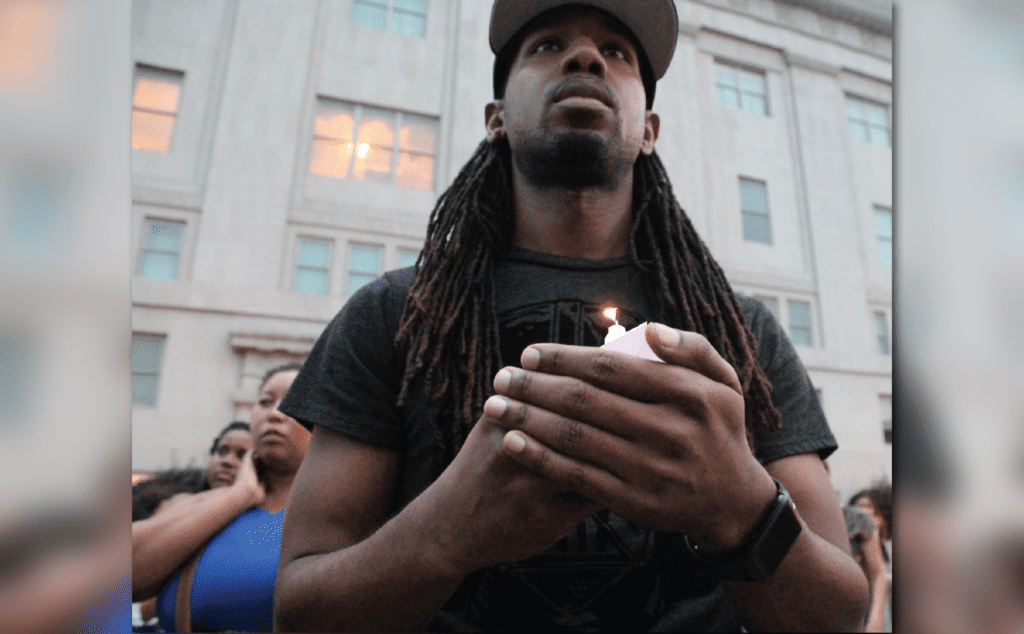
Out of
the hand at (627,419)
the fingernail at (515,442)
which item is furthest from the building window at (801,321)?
the fingernail at (515,442)

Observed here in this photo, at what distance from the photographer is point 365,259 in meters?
4.41

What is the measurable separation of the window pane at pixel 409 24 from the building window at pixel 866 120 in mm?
3246

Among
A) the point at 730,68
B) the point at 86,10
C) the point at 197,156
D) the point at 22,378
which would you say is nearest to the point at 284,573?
the point at 22,378

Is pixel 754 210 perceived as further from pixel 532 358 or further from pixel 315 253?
pixel 532 358

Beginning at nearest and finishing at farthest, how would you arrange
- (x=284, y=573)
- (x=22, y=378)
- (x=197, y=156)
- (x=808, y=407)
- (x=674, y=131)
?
(x=22, y=378) < (x=284, y=573) < (x=808, y=407) < (x=197, y=156) < (x=674, y=131)

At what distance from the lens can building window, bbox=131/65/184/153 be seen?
3.74m

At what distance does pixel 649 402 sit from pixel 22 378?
0.54 metres

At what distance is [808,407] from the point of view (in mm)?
1030

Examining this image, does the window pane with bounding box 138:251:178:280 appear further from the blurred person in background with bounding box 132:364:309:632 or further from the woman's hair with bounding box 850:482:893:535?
the woman's hair with bounding box 850:482:893:535

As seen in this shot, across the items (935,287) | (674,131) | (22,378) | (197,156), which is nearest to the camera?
(22,378)

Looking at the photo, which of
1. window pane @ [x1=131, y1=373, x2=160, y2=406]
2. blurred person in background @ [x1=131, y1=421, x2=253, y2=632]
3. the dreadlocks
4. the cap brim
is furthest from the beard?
window pane @ [x1=131, y1=373, x2=160, y2=406]

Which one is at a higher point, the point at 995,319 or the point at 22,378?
the point at 995,319

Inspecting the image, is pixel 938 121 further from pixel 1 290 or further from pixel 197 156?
pixel 197 156

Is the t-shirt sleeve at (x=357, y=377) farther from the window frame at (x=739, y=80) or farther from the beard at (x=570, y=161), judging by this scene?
the window frame at (x=739, y=80)
